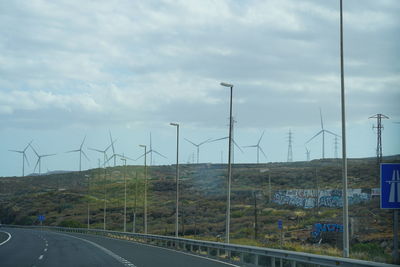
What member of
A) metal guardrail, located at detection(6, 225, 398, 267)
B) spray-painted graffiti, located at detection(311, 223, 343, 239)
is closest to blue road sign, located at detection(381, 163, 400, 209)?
metal guardrail, located at detection(6, 225, 398, 267)

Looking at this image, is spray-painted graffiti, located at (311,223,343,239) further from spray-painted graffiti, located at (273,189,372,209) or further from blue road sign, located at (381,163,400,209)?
blue road sign, located at (381,163,400,209)

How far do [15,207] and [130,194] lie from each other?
2276cm

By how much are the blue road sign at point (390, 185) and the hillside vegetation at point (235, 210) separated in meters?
14.8

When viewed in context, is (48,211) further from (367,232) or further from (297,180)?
(367,232)

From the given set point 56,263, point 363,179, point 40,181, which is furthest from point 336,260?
point 40,181

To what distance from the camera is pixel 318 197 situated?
242ft

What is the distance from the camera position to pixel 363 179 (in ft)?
305

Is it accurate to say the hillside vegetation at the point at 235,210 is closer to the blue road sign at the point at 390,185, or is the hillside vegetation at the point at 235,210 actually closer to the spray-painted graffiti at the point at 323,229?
the spray-painted graffiti at the point at 323,229

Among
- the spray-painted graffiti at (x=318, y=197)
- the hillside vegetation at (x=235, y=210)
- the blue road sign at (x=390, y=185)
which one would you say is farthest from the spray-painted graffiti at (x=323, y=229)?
the blue road sign at (x=390, y=185)

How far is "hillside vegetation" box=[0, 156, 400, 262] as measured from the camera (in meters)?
47.7

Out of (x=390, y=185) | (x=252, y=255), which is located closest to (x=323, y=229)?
(x=252, y=255)

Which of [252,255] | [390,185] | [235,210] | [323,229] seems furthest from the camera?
[235,210]

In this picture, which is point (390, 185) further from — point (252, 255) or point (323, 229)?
point (323, 229)

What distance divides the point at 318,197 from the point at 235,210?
1243 centimetres
